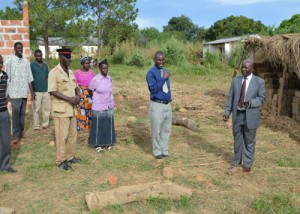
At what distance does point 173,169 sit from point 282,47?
396 centimetres

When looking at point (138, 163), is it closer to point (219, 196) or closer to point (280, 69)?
point (219, 196)

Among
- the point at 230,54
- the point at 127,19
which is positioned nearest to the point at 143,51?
the point at 127,19

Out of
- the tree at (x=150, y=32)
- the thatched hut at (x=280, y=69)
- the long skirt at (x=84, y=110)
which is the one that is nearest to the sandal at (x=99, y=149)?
the long skirt at (x=84, y=110)

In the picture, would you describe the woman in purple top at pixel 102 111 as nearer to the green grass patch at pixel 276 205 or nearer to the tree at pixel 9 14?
the green grass patch at pixel 276 205

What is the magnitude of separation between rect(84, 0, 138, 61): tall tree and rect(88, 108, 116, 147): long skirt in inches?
729

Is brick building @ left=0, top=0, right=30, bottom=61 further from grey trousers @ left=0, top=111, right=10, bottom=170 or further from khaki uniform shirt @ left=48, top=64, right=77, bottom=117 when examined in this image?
khaki uniform shirt @ left=48, top=64, right=77, bottom=117

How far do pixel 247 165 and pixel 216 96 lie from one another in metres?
7.06

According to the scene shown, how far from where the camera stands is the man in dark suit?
4.71 m

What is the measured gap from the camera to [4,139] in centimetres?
474

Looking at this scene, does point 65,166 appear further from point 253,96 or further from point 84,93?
point 253,96

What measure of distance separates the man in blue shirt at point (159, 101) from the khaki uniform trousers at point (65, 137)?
48.8 inches

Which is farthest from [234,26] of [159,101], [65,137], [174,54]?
[65,137]

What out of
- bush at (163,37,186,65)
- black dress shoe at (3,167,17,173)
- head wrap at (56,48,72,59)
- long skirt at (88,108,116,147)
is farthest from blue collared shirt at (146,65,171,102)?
bush at (163,37,186,65)

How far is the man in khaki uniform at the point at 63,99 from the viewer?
15.6 ft
